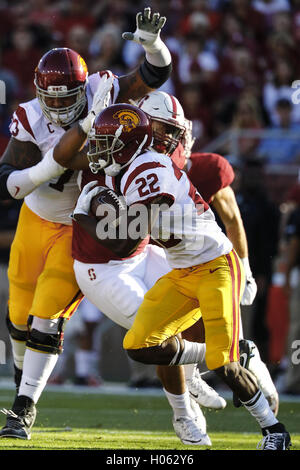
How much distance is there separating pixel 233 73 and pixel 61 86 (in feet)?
17.9

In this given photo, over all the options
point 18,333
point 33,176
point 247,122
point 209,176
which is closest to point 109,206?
point 33,176

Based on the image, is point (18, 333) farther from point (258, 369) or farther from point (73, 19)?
point (73, 19)

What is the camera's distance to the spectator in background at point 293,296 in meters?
7.34

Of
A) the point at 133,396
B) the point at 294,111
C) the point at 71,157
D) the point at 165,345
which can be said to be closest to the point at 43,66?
the point at 71,157

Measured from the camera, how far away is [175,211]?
13.9ft

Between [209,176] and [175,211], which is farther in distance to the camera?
[209,176]

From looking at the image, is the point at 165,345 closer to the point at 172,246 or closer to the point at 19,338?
the point at 172,246

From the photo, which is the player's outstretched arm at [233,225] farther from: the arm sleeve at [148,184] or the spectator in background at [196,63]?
the spectator in background at [196,63]

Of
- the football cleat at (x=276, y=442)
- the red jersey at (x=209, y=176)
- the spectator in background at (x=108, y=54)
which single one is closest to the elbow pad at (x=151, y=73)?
the red jersey at (x=209, y=176)

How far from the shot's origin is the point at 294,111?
898 centimetres

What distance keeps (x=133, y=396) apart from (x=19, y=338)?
2243 millimetres

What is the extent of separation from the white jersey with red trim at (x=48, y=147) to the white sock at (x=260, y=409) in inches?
59.2

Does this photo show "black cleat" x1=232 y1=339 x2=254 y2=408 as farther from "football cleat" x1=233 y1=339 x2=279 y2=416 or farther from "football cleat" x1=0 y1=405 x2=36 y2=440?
"football cleat" x1=0 y1=405 x2=36 y2=440
